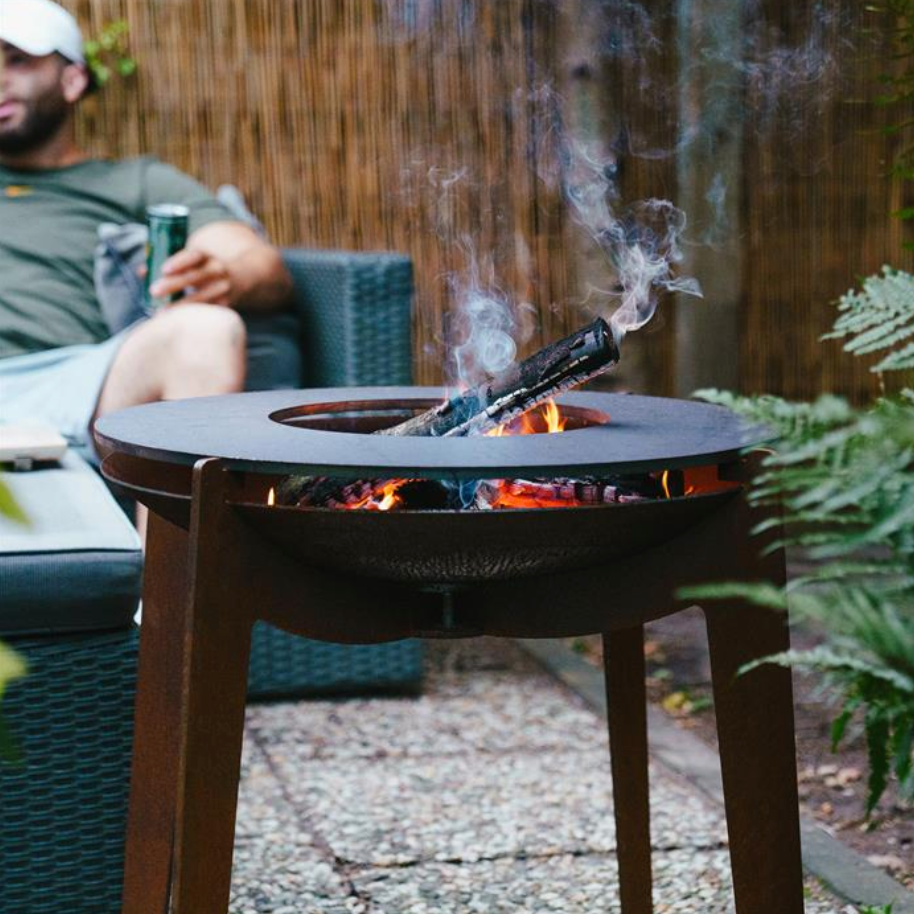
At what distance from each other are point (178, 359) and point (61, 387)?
11.5 inches

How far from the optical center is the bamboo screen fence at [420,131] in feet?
12.7

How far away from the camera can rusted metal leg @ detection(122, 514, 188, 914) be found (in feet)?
5.72

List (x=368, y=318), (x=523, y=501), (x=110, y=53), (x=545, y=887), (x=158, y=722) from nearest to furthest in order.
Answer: (x=523, y=501) → (x=158, y=722) → (x=545, y=887) → (x=368, y=318) → (x=110, y=53)

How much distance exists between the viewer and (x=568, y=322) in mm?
4211

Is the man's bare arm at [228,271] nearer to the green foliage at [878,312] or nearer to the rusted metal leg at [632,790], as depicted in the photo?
the rusted metal leg at [632,790]

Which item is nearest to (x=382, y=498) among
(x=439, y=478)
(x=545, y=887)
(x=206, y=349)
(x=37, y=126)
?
(x=439, y=478)

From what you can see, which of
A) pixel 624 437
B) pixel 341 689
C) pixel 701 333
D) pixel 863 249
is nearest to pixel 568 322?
pixel 701 333

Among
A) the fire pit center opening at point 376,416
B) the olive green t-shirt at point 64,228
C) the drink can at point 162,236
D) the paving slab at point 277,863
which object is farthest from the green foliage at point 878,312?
the olive green t-shirt at point 64,228

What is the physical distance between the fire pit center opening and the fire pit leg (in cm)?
43

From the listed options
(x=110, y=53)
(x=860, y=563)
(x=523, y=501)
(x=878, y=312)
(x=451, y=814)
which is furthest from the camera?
Answer: (x=110, y=53)

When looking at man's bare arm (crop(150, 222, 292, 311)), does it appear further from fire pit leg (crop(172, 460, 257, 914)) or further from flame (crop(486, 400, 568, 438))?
fire pit leg (crop(172, 460, 257, 914))

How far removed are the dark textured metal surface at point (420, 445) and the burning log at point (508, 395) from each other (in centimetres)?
7

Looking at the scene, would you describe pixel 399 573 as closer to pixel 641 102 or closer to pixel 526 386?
pixel 526 386

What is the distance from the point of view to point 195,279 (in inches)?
117
